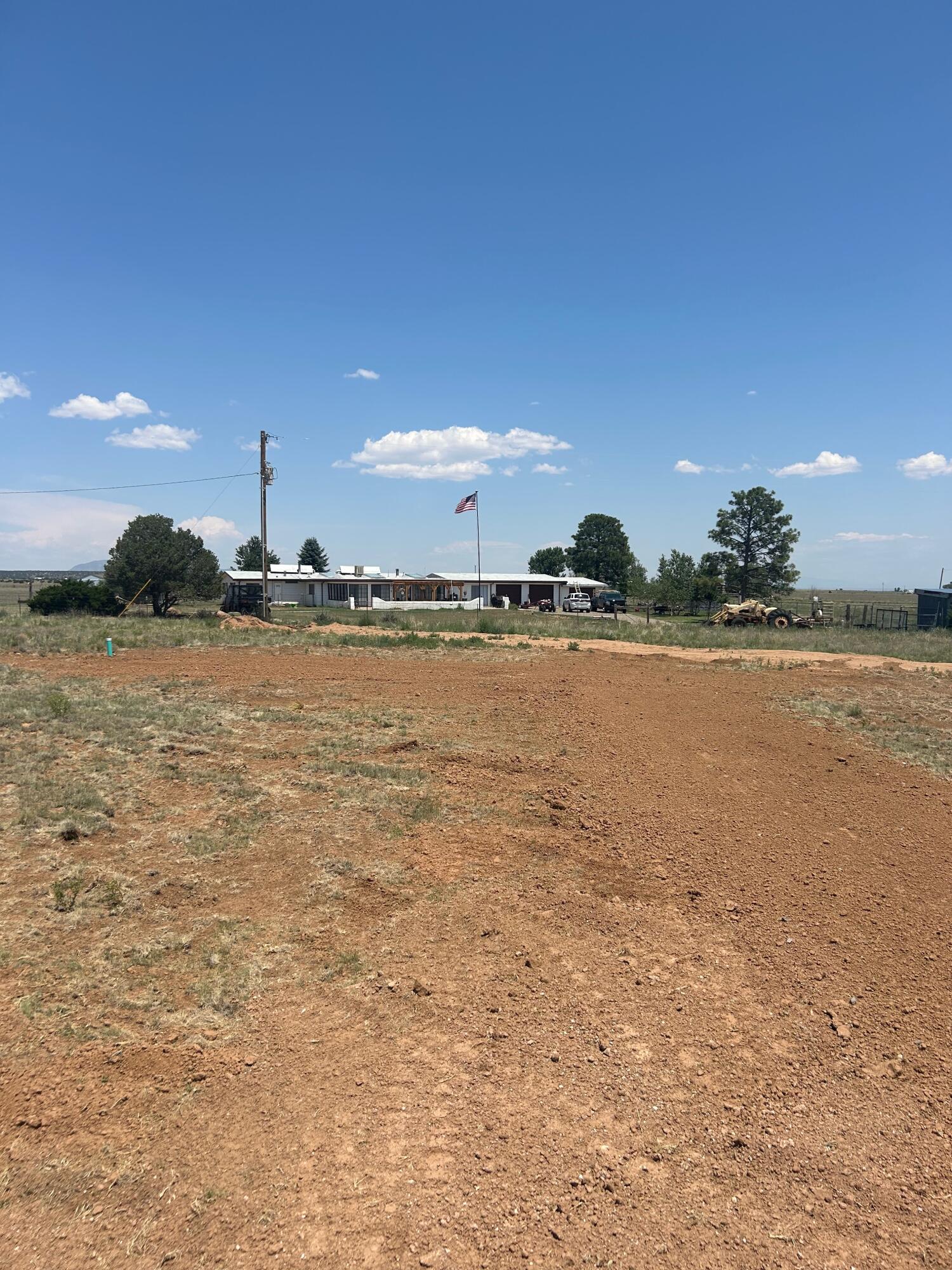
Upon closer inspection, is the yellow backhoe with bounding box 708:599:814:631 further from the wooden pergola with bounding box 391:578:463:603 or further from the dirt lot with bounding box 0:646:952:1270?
the dirt lot with bounding box 0:646:952:1270

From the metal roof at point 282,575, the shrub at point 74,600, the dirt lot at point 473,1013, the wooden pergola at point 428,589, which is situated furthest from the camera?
the wooden pergola at point 428,589

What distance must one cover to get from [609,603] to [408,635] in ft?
134

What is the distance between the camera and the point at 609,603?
69.2 m

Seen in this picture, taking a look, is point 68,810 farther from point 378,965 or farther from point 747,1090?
point 747,1090

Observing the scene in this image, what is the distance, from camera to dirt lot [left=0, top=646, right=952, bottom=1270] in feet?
10.8

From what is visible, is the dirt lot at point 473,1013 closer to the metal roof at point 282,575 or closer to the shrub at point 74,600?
the shrub at point 74,600

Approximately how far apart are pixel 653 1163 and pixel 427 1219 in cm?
116

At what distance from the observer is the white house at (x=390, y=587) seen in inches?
2660

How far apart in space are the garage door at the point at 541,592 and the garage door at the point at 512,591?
4.01 feet

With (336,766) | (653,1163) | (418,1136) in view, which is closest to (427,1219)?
(418,1136)

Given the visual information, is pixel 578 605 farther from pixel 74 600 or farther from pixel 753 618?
pixel 74 600

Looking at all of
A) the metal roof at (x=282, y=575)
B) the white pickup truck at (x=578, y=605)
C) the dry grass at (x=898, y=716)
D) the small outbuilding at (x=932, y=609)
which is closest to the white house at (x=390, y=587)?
the metal roof at (x=282, y=575)

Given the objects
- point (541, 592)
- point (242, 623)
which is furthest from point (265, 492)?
point (541, 592)

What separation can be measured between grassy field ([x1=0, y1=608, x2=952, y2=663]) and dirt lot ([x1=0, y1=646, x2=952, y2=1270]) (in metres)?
17.9
